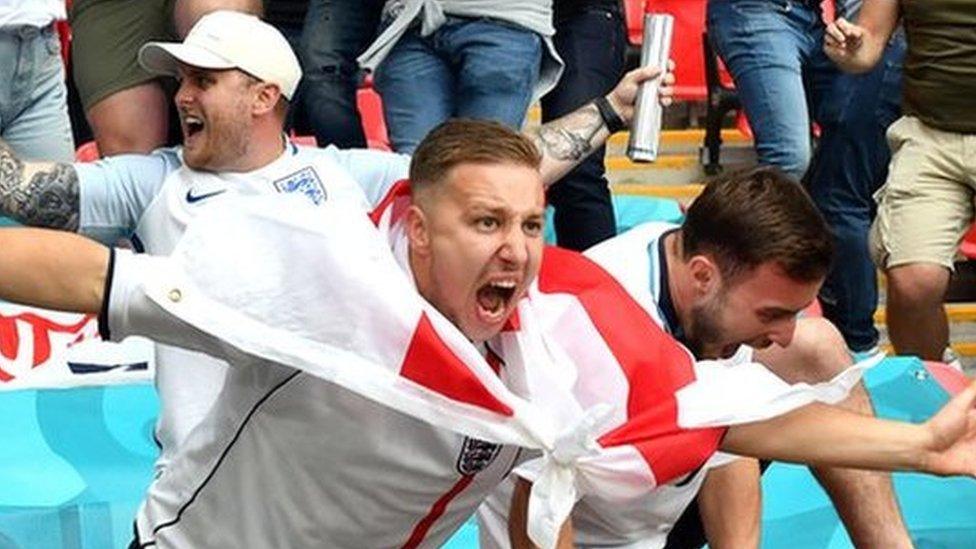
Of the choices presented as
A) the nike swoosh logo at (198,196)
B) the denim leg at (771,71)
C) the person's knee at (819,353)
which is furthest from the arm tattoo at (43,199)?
the denim leg at (771,71)

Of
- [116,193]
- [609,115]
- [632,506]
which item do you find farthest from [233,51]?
[632,506]

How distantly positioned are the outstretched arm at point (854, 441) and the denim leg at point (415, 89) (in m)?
1.77

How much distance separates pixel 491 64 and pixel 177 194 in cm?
99

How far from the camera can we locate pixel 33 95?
4453mm

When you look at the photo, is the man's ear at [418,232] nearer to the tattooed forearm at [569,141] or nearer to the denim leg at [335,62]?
the tattooed forearm at [569,141]

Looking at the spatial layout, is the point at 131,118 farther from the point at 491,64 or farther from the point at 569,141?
the point at 569,141

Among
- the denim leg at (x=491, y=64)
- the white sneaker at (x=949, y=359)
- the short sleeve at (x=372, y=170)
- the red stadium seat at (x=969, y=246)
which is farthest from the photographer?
the red stadium seat at (x=969, y=246)

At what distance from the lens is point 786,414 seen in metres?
2.96

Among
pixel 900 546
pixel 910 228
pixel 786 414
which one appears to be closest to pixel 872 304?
pixel 910 228

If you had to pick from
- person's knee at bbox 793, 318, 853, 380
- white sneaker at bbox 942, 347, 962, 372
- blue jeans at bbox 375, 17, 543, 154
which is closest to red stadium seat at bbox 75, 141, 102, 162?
blue jeans at bbox 375, 17, 543, 154

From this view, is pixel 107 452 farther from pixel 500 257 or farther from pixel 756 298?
pixel 500 257

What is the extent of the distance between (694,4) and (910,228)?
9.54 ft

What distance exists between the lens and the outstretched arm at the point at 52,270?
96.5 inches

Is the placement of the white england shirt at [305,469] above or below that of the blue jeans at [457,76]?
above
